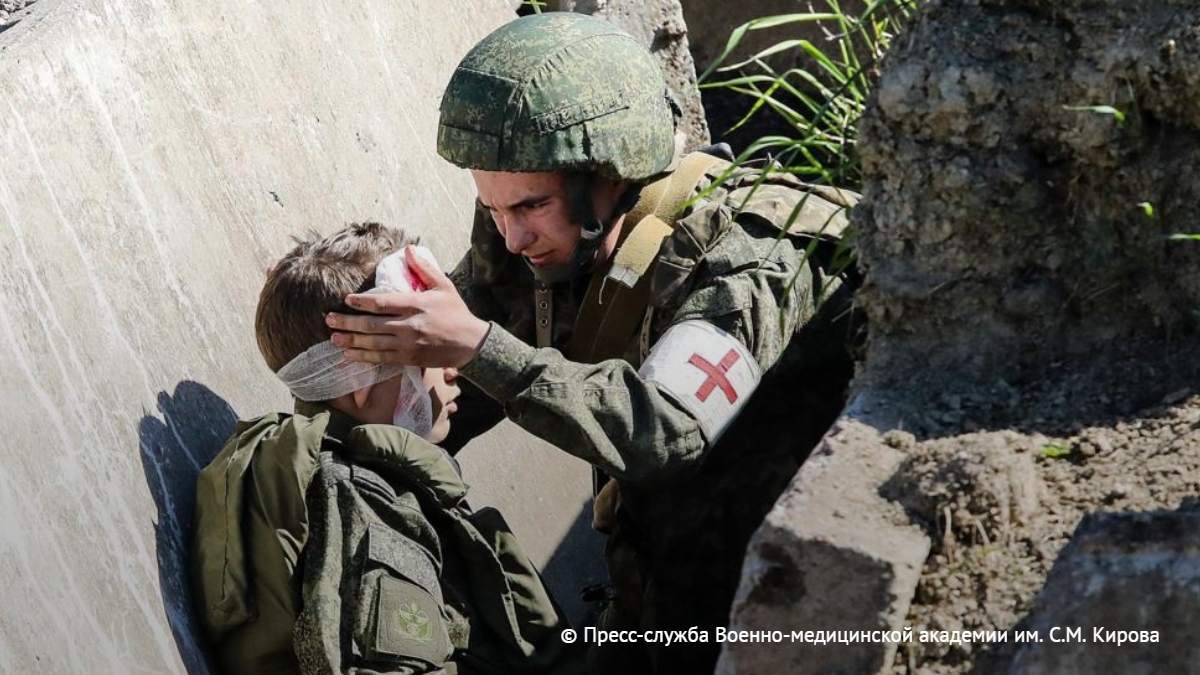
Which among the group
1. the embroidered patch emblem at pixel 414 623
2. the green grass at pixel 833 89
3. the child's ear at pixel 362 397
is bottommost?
the embroidered patch emblem at pixel 414 623

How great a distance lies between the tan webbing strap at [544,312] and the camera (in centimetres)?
355

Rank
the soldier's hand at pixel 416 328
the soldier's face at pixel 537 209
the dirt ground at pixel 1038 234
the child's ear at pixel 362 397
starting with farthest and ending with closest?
the soldier's face at pixel 537 209 → the child's ear at pixel 362 397 → the soldier's hand at pixel 416 328 → the dirt ground at pixel 1038 234

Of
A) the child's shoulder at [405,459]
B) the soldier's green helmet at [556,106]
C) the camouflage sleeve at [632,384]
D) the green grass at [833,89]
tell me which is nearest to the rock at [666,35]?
the green grass at [833,89]

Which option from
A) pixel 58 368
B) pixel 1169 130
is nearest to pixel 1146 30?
pixel 1169 130

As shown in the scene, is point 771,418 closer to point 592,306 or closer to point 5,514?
point 592,306

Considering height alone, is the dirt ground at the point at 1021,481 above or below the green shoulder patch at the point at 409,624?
above

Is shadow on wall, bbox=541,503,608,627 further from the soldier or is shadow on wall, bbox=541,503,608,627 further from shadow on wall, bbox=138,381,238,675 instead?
shadow on wall, bbox=138,381,238,675

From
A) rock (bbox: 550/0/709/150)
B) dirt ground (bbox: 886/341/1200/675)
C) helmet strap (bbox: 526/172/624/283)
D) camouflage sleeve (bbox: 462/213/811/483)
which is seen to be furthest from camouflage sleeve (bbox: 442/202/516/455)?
dirt ground (bbox: 886/341/1200/675)

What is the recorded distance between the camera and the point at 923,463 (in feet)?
7.36

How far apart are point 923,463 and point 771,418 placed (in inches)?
47.6

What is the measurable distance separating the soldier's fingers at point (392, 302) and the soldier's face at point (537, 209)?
449 mm

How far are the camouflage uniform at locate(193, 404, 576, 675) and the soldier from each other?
0.71 feet

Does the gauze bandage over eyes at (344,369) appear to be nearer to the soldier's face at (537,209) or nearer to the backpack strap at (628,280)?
the soldier's face at (537,209)

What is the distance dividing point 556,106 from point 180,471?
1.02 meters
